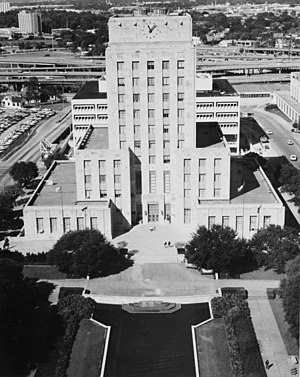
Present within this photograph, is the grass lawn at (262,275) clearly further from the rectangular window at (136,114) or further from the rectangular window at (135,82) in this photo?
the rectangular window at (135,82)

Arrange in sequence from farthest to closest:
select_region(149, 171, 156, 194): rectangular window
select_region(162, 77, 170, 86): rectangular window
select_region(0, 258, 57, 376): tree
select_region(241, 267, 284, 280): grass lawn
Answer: select_region(149, 171, 156, 194): rectangular window < select_region(162, 77, 170, 86): rectangular window < select_region(241, 267, 284, 280): grass lawn < select_region(0, 258, 57, 376): tree

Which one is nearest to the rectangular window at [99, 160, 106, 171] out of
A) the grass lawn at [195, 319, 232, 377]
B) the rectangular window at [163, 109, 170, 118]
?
the rectangular window at [163, 109, 170, 118]

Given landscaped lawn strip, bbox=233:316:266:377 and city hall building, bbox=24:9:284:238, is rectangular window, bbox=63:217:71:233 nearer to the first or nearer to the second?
city hall building, bbox=24:9:284:238

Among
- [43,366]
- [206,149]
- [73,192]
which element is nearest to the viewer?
[43,366]

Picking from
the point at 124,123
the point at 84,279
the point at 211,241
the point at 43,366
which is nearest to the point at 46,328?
the point at 43,366

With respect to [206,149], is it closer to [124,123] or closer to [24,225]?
[124,123]

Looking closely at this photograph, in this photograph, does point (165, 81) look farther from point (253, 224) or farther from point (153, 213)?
point (253, 224)

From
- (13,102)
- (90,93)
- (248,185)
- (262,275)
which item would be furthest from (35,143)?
(262,275)
